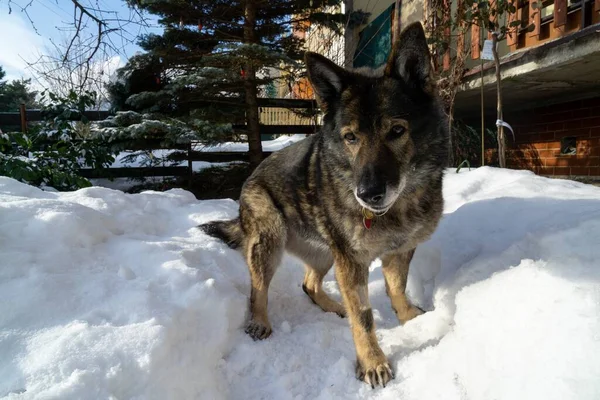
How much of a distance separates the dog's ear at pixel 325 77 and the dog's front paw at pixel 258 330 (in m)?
1.41

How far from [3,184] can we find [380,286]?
125 inches

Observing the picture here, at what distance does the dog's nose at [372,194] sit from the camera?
1.65 metres

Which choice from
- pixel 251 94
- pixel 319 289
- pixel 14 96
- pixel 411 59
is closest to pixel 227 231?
pixel 319 289

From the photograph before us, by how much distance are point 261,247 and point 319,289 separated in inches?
23.5

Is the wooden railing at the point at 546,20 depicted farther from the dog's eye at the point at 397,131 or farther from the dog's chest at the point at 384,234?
the dog's chest at the point at 384,234

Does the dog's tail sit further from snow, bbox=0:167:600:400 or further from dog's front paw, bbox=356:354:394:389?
dog's front paw, bbox=356:354:394:389

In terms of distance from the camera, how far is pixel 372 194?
1.65 meters

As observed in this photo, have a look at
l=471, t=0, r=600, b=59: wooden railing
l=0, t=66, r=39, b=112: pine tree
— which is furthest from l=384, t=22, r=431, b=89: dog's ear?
l=0, t=66, r=39, b=112: pine tree

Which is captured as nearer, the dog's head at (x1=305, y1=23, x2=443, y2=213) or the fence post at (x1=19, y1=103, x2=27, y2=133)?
the dog's head at (x1=305, y1=23, x2=443, y2=213)

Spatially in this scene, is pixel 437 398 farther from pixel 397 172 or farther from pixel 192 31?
pixel 192 31

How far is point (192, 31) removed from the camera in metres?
6.54

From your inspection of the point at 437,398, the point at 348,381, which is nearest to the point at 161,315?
the point at 348,381

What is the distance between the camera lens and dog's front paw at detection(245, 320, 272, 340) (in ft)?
6.81

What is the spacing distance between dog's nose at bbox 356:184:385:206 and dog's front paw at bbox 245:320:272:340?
1063 mm
